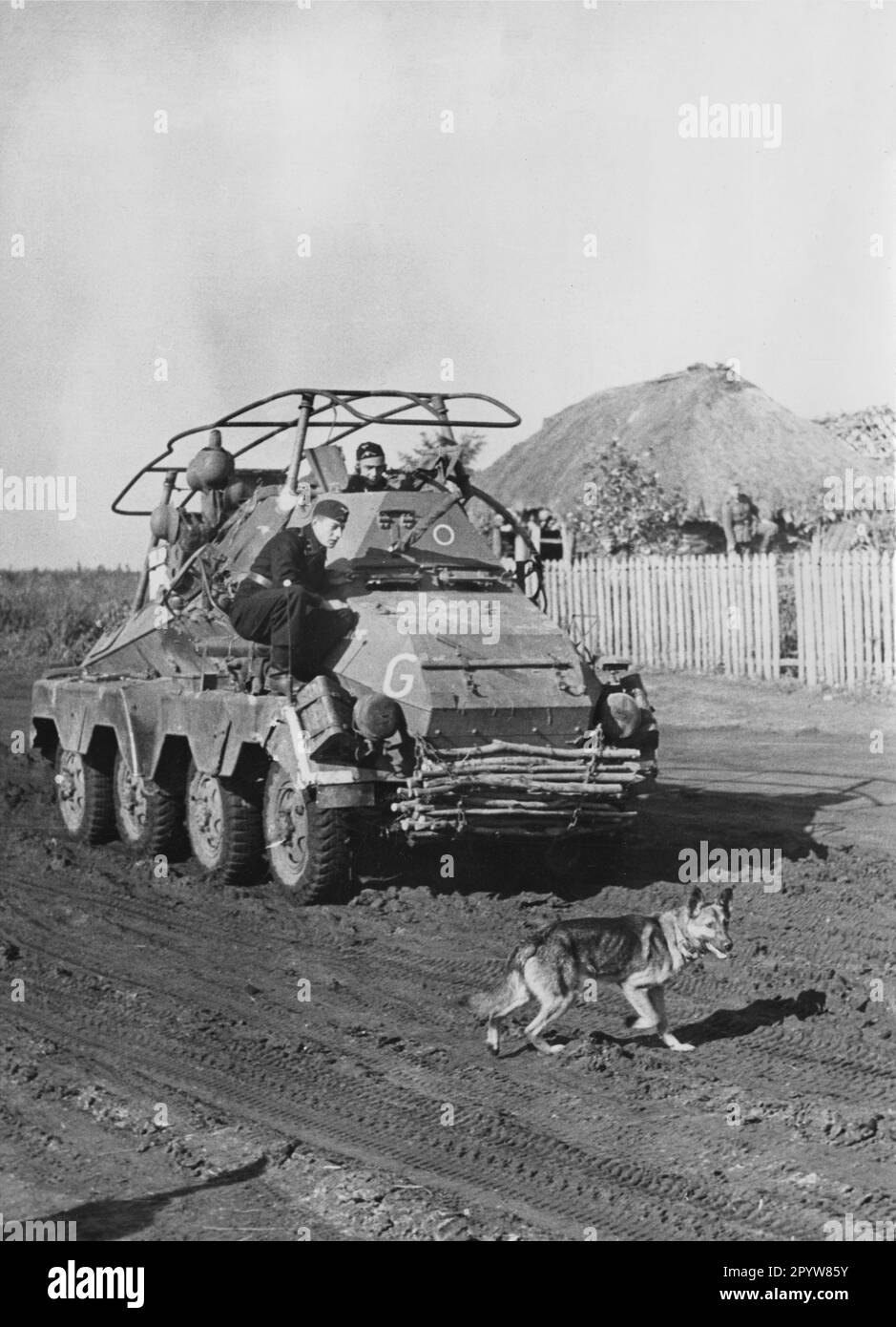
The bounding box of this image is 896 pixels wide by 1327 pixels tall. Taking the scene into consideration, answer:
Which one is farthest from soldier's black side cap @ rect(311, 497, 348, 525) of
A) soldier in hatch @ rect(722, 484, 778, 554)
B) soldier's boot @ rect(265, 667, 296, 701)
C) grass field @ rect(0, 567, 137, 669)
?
soldier in hatch @ rect(722, 484, 778, 554)

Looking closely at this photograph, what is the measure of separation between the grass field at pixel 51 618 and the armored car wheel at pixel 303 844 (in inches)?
714

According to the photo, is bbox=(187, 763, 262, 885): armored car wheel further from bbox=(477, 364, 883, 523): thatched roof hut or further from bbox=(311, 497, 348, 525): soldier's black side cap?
bbox=(477, 364, 883, 523): thatched roof hut

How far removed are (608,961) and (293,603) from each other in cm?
392

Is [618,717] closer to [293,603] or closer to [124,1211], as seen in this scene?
[293,603]

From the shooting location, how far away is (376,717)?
10.0m

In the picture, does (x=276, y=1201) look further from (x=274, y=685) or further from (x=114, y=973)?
(x=274, y=685)

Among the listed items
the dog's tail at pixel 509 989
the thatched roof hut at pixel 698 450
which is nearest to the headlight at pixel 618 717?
the dog's tail at pixel 509 989

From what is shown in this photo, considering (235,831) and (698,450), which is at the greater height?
(698,450)

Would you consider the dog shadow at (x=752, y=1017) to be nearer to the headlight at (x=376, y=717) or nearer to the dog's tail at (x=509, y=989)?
the dog's tail at (x=509, y=989)

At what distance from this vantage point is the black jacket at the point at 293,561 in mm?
11070

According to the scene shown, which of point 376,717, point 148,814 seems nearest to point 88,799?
point 148,814

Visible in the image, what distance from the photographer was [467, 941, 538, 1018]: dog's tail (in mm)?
7430

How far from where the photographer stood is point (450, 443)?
12.5m

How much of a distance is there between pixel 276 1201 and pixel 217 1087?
143 cm
